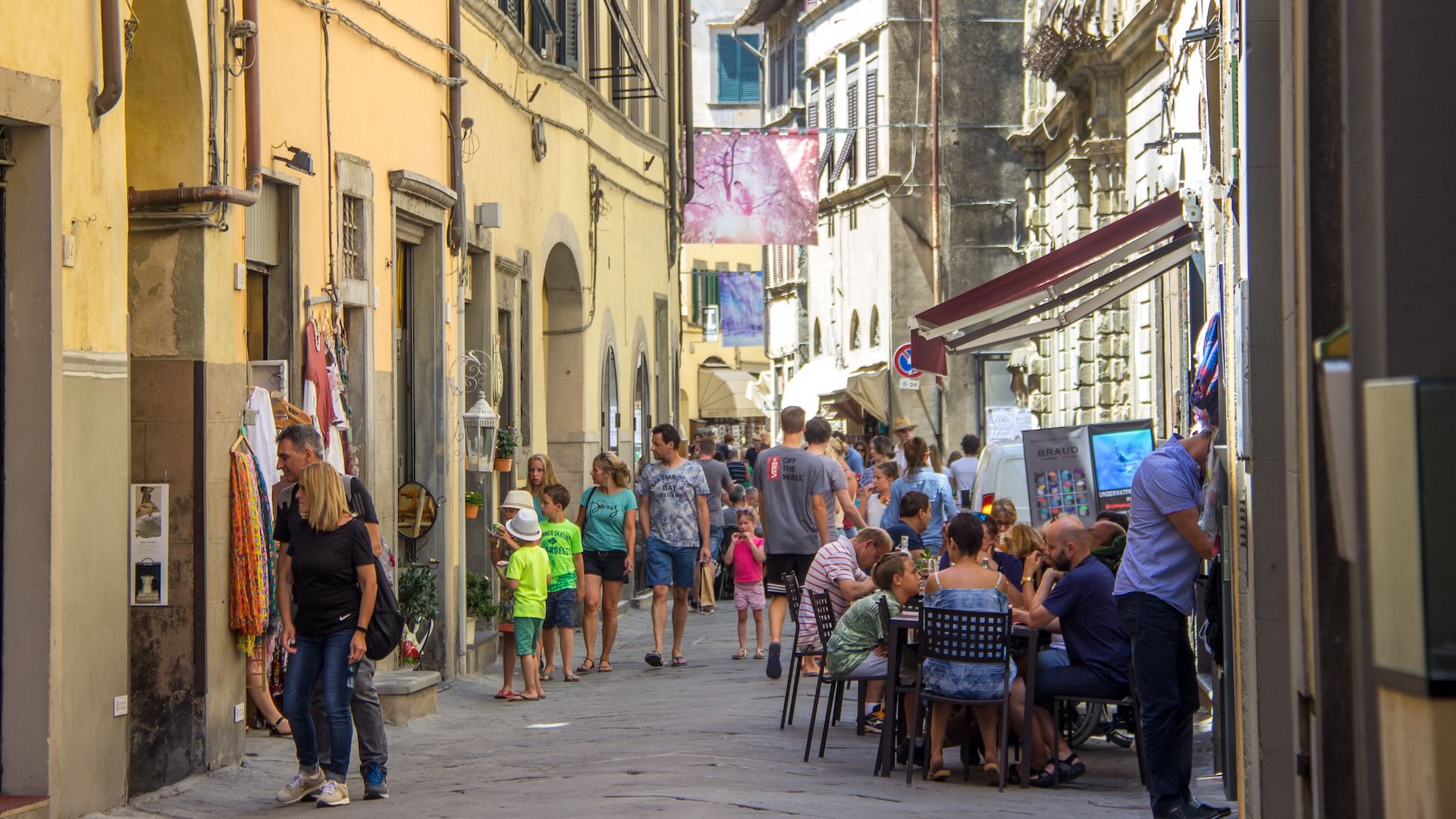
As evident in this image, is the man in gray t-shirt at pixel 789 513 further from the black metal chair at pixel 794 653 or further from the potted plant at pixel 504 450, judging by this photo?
the potted plant at pixel 504 450

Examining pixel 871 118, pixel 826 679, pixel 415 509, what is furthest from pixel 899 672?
pixel 871 118

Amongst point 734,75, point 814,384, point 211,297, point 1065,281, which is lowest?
point 211,297

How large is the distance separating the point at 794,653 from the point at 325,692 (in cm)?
324

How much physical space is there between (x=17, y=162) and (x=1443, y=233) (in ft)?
20.6

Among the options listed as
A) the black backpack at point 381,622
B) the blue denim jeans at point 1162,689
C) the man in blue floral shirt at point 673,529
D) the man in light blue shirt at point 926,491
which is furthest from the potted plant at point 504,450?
the blue denim jeans at point 1162,689

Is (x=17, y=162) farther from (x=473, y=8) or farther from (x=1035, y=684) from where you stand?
(x=473, y=8)

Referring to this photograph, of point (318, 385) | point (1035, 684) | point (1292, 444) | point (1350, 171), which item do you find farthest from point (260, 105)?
point (1350, 171)

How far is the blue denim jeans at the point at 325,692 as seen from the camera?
27.5 feet

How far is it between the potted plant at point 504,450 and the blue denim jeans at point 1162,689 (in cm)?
821

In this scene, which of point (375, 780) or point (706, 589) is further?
point (706, 589)

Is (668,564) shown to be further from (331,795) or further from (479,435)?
(331,795)

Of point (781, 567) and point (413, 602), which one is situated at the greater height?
point (781, 567)

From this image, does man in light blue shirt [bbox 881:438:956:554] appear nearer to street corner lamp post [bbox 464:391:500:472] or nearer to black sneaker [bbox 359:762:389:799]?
street corner lamp post [bbox 464:391:500:472]

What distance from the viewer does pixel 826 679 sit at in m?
9.99
